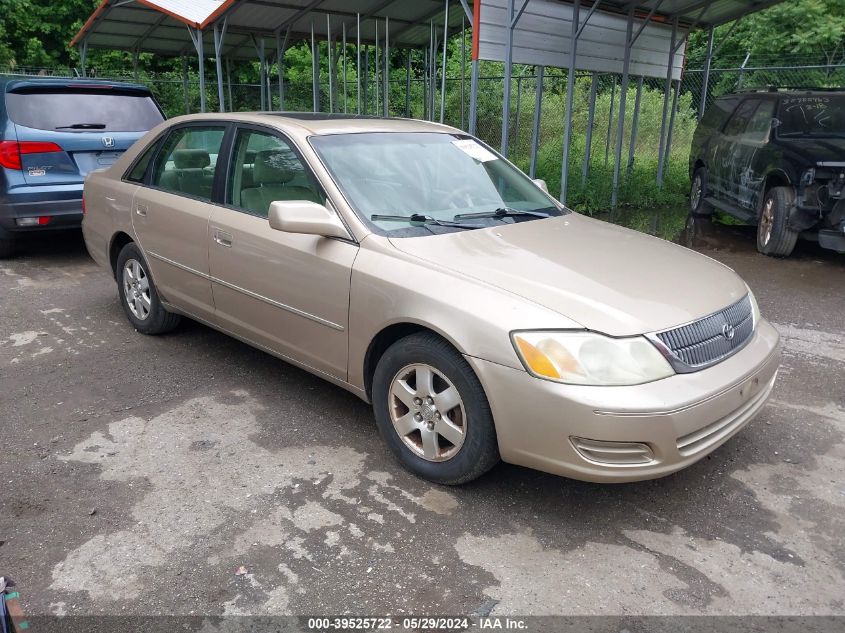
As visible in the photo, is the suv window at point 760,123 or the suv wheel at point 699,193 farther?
the suv wheel at point 699,193

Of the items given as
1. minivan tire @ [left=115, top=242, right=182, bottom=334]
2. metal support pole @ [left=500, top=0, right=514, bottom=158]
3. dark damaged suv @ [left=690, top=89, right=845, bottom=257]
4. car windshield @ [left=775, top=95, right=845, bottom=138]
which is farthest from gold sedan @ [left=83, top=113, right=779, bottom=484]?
car windshield @ [left=775, top=95, right=845, bottom=138]

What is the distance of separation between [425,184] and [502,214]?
18.4 inches

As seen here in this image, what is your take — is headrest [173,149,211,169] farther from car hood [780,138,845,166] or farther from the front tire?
car hood [780,138,845,166]

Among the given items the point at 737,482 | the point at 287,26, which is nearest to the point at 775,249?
the point at 737,482

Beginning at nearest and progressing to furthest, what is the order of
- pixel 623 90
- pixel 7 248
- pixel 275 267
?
pixel 275 267
pixel 7 248
pixel 623 90

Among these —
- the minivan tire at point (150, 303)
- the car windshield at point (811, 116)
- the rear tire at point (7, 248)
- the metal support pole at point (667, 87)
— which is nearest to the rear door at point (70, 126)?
the rear tire at point (7, 248)

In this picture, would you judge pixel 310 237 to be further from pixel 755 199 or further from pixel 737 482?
pixel 755 199

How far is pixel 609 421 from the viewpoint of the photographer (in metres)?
2.73

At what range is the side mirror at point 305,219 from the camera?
11.3 feet

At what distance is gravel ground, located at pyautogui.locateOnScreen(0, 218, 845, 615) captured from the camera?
2.63m

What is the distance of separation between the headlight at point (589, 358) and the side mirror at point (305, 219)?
1176 millimetres

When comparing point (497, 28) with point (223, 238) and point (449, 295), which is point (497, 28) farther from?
point (449, 295)

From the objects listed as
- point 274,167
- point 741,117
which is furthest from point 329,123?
point 741,117

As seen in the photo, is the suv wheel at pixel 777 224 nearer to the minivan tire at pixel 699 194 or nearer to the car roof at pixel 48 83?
the minivan tire at pixel 699 194
